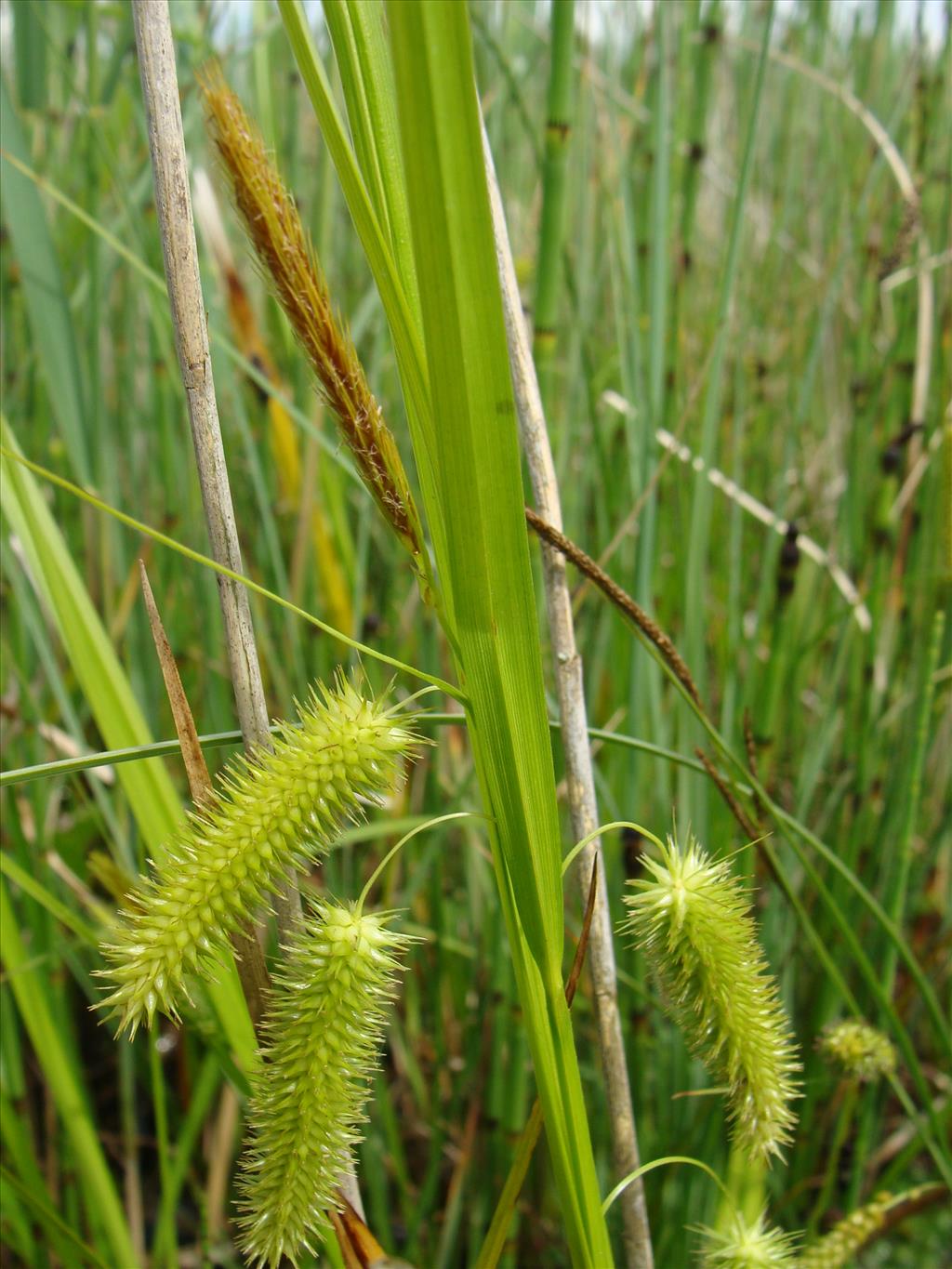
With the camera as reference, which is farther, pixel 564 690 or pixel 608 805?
pixel 608 805

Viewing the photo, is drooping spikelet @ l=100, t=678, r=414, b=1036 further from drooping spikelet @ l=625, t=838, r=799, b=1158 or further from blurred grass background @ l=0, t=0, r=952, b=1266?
blurred grass background @ l=0, t=0, r=952, b=1266

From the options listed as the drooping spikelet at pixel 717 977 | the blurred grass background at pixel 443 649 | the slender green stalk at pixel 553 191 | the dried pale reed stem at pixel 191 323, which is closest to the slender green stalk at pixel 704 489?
the blurred grass background at pixel 443 649

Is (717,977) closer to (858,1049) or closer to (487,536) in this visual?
(487,536)

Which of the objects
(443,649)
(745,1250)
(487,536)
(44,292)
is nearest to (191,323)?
(487,536)

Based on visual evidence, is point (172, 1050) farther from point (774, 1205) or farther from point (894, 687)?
point (894, 687)

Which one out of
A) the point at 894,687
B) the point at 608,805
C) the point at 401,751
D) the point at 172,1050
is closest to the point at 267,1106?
the point at 401,751

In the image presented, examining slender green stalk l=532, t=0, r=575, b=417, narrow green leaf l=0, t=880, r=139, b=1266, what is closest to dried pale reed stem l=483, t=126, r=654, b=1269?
slender green stalk l=532, t=0, r=575, b=417

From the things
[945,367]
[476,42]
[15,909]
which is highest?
[476,42]
